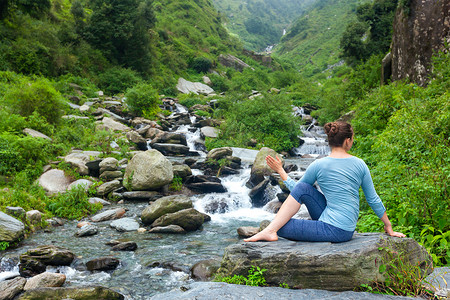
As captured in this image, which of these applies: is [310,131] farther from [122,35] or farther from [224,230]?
[122,35]

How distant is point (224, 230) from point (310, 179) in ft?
19.2

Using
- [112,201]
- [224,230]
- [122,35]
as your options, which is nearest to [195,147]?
[112,201]

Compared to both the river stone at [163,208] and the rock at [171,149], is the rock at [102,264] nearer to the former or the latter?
the river stone at [163,208]

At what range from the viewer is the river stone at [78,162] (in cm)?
1173

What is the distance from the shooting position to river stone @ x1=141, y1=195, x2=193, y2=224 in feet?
30.1

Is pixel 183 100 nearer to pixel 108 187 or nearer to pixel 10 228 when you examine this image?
pixel 108 187

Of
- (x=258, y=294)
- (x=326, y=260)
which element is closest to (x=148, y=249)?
(x=258, y=294)

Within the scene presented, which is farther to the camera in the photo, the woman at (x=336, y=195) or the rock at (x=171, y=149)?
the rock at (x=171, y=149)

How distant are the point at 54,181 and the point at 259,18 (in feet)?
436

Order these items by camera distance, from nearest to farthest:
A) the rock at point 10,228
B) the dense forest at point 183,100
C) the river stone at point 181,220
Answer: the dense forest at point 183,100 < the rock at point 10,228 < the river stone at point 181,220

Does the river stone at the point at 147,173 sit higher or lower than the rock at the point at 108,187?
higher

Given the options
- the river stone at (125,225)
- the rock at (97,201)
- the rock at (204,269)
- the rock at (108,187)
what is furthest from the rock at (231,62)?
the rock at (204,269)

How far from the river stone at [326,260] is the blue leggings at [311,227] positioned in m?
0.09

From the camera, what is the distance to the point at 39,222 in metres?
8.45
